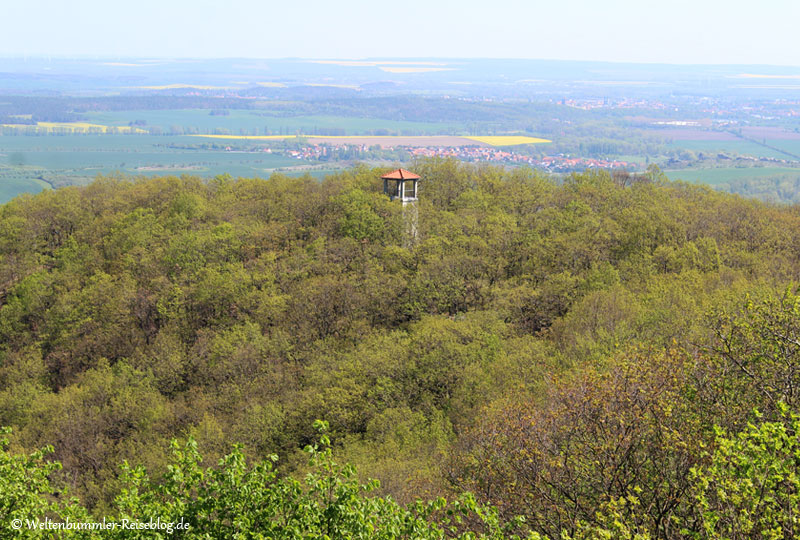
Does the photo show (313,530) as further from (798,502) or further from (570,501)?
(798,502)

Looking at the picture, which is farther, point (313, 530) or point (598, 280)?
point (598, 280)

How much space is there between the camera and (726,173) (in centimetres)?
13838

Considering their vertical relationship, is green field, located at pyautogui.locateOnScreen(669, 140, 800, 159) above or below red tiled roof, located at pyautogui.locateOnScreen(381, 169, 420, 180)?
below

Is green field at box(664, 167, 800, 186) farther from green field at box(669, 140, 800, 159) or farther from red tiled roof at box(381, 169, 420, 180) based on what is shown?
red tiled roof at box(381, 169, 420, 180)

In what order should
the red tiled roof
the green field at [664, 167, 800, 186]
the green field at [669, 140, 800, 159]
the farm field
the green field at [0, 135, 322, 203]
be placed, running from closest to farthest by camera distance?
the red tiled roof
the farm field
the green field at [664, 167, 800, 186]
the green field at [0, 135, 322, 203]
the green field at [669, 140, 800, 159]

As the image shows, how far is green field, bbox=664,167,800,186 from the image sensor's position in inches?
5098

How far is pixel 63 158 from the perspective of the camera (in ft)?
568

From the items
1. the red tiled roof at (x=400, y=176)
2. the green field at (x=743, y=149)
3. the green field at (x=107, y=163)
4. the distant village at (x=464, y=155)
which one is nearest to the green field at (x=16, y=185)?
the green field at (x=107, y=163)

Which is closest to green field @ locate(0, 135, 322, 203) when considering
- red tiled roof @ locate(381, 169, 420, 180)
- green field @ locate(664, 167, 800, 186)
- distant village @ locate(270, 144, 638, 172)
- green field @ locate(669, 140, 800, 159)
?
distant village @ locate(270, 144, 638, 172)

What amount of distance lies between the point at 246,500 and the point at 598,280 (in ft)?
82.0

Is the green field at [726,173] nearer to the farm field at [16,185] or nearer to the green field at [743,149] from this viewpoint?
the green field at [743,149]

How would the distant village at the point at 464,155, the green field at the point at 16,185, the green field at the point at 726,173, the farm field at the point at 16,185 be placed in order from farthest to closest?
the distant village at the point at 464,155, the green field at the point at 726,173, the green field at the point at 16,185, the farm field at the point at 16,185

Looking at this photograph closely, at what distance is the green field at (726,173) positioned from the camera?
129500 millimetres

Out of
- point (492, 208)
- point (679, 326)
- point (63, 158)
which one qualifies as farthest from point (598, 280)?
point (63, 158)
